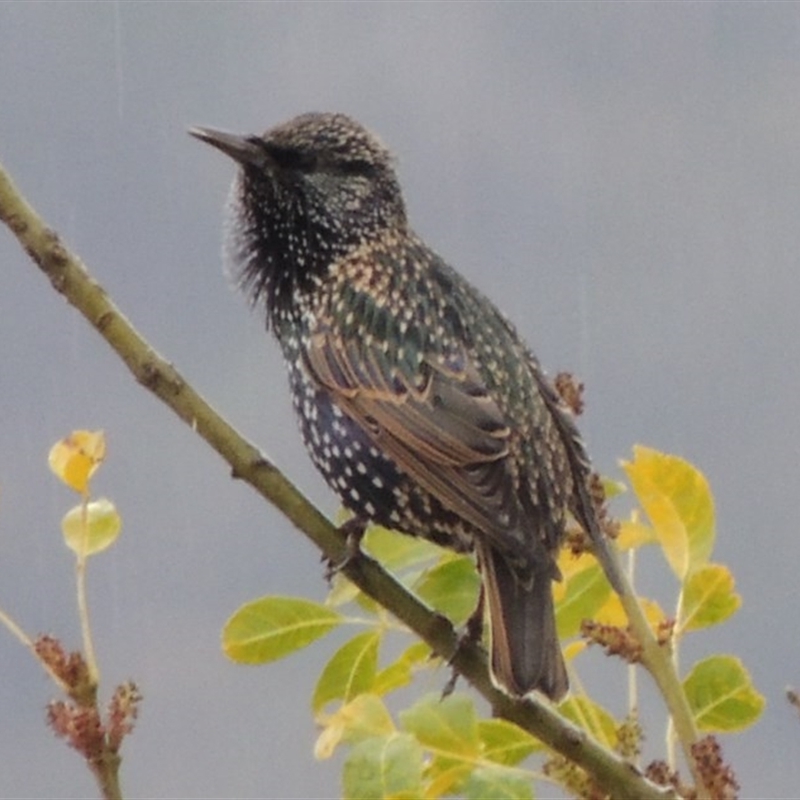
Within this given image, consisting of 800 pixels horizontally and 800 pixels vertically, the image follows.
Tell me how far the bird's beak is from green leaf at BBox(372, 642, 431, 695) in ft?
2.52

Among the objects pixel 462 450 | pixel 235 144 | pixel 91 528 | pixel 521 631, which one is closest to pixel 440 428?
pixel 462 450

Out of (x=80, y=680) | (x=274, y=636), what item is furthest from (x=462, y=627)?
(x=80, y=680)

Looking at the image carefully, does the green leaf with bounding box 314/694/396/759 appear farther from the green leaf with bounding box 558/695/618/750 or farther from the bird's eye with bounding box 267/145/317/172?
the bird's eye with bounding box 267/145/317/172

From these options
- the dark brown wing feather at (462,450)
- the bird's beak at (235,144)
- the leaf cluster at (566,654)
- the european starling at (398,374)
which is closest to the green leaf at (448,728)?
the leaf cluster at (566,654)

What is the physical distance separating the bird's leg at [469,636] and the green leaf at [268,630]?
5.7 inches

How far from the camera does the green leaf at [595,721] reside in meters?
1.39

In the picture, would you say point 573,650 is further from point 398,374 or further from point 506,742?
point 398,374

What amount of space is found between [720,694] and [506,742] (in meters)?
0.20

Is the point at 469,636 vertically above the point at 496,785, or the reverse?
the point at 469,636

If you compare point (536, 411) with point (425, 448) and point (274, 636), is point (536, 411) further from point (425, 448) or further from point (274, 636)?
point (274, 636)

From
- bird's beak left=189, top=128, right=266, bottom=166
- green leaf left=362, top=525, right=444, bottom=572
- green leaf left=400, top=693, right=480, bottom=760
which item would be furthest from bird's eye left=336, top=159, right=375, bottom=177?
green leaf left=400, top=693, right=480, bottom=760

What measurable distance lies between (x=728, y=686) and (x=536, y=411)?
928 millimetres

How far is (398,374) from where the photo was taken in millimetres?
2301

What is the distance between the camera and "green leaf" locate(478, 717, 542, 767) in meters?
1.36
